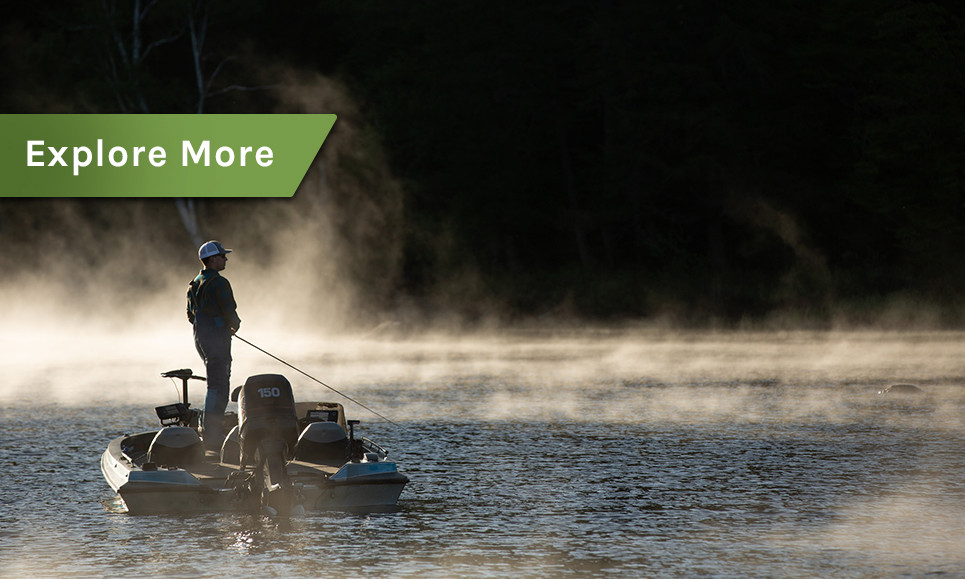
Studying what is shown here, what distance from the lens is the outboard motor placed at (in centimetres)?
1227

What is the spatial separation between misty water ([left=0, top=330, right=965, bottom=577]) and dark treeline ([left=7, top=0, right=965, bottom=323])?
1664 cm

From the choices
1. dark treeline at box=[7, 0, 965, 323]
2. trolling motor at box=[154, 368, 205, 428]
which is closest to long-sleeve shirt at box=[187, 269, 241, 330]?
trolling motor at box=[154, 368, 205, 428]

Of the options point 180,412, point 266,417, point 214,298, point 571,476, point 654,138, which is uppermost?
point 654,138

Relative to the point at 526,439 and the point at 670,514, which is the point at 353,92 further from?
the point at 670,514

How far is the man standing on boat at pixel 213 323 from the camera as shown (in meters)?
14.3

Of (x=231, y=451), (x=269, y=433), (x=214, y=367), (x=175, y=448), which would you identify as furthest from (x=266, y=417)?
(x=214, y=367)

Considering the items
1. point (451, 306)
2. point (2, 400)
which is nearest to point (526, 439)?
point (2, 400)

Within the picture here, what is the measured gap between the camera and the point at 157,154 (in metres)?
51.7

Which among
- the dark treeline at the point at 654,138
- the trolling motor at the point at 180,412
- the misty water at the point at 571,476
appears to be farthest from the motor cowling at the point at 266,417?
the dark treeline at the point at 654,138

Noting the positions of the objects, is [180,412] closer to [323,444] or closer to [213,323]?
[213,323]

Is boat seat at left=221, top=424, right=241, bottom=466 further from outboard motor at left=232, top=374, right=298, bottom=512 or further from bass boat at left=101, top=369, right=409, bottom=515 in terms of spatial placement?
outboard motor at left=232, top=374, right=298, bottom=512

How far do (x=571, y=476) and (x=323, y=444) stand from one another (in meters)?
2.64

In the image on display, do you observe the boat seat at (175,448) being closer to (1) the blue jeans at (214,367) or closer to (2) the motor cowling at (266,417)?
(2) the motor cowling at (266,417)

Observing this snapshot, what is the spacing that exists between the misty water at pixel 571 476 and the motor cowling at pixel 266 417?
632 mm
